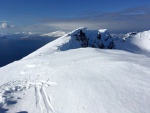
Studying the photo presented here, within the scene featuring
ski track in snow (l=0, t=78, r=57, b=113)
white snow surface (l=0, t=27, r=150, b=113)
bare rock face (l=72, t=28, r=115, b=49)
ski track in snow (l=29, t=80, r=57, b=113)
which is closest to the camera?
white snow surface (l=0, t=27, r=150, b=113)

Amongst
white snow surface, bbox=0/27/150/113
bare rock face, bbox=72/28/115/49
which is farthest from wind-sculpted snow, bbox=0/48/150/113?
bare rock face, bbox=72/28/115/49

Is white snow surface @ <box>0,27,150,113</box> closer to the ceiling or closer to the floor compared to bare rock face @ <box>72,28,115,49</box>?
closer to the ceiling

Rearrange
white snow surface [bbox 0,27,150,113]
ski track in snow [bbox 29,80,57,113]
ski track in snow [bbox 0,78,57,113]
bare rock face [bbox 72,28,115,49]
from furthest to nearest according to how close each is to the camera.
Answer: bare rock face [bbox 72,28,115,49] < ski track in snow [bbox 0,78,57,113] < ski track in snow [bbox 29,80,57,113] < white snow surface [bbox 0,27,150,113]

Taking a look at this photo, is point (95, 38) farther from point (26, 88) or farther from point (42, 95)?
point (42, 95)

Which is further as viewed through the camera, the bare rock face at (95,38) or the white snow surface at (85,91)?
the bare rock face at (95,38)

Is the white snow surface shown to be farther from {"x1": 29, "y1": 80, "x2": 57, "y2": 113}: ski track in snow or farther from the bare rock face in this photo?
the bare rock face

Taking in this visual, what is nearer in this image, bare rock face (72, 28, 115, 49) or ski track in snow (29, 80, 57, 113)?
ski track in snow (29, 80, 57, 113)

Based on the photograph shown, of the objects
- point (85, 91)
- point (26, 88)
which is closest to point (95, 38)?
point (26, 88)

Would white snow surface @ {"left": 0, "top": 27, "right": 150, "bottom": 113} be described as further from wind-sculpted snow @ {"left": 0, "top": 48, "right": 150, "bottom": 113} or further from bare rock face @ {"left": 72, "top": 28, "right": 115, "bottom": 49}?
bare rock face @ {"left": 72, "top": 28, "right": 115, "bottom": 49}

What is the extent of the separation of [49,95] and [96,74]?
500 cm

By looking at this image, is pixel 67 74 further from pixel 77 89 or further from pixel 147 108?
pixel 147 108

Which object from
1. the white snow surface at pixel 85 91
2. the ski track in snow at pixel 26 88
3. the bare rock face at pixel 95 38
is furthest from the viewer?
the bare rock face at pixel 95 38

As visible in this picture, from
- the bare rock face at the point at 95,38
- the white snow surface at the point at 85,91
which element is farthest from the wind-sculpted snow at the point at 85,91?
the bare rock face at the point at 95,38

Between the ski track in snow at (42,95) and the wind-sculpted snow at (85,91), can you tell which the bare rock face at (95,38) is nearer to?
the wind-sculpted snow at (85,91)
